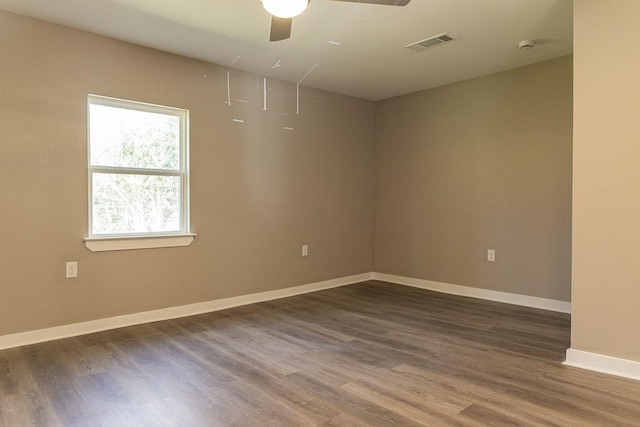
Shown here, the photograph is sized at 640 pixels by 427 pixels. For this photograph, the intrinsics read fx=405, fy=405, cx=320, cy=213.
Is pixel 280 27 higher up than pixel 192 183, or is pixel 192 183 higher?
pixel 280 27

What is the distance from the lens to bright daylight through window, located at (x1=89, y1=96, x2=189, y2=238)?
11.0 ft

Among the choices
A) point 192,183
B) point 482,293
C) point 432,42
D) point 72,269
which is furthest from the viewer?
point 482,293

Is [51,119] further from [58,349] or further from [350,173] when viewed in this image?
[350,173]

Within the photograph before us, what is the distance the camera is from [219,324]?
11.5 ft

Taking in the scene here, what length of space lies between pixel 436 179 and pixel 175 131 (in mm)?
2943

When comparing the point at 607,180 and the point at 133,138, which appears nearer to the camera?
the point at 607,180

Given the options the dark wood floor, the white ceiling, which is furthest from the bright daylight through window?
the dark wood floor

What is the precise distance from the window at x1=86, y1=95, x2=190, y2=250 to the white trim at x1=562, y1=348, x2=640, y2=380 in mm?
3196

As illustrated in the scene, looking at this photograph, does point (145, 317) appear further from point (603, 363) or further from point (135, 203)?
point (603, 363)

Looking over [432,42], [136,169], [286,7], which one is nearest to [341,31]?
[432,42]

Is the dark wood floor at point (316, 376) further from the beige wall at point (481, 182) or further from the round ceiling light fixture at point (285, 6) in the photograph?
the round ceiling light fixture at point (285, 6)

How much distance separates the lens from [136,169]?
3514 mm

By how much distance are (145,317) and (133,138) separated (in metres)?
1.56

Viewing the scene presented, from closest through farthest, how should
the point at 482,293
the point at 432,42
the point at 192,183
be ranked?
the point at 432,42
the point at 192,183
the point at 482,293
